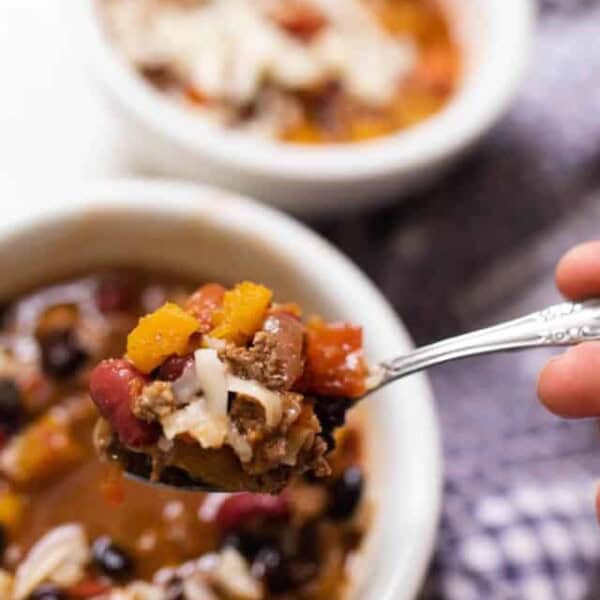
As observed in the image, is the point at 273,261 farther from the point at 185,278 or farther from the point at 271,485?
the point at 271,485

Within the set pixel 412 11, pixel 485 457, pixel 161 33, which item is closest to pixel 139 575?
pixel 485 457

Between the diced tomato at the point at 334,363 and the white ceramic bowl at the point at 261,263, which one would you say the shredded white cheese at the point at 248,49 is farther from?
the diced tomato at the point at 334,363

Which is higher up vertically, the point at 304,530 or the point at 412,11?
the point at 412,11

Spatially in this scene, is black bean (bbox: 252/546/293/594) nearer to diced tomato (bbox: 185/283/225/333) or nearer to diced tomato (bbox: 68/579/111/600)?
diced tomato (bbox: 68/579/111/600)

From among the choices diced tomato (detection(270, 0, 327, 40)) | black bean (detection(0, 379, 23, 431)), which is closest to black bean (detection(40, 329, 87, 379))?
black bean (detection(0, 379, 23, 431))

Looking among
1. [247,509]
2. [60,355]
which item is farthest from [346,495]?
[60,355]

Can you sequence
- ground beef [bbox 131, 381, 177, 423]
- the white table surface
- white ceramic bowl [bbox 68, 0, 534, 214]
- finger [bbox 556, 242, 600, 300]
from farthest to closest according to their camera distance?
the white table surface, white ceramic bowl [bbox 68, 0, 534, 214], finger [bbox 556, 242, 600, 300], ground beef [bbox 131, 381, 177, 423]
